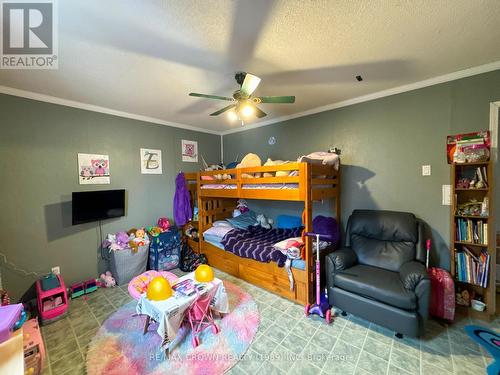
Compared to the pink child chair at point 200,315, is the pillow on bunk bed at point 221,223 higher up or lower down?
higher up

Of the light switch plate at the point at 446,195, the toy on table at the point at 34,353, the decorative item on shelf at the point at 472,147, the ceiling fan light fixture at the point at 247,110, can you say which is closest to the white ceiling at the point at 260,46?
the ceiling fan light fixture at the point at 247,110

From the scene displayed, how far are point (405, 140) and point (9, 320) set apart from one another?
3.67 meters

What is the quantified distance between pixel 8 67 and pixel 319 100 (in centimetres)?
338

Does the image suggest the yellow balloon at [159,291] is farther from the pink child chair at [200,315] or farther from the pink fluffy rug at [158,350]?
the pink fluffy rug at [158,350]

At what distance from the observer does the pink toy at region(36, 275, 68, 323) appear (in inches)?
86.2

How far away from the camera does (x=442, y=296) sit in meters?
2.02

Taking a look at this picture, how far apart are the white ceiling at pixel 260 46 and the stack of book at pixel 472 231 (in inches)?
61.8

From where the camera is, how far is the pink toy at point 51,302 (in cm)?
219

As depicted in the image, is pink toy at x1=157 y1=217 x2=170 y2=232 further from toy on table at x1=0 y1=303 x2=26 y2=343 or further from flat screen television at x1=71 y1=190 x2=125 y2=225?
toy on table at x1=0 y1=303 x2=26 y2=343

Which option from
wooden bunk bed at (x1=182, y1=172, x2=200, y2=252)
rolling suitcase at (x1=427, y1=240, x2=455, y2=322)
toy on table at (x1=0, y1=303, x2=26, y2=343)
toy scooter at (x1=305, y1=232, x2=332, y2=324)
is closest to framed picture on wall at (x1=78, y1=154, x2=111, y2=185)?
wooden bunk bed at (x1=182, y1=172, x2=200, y2=252)

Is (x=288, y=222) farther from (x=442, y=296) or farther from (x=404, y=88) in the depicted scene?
(x=404, y=88)

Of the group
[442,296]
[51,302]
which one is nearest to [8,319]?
[51,302]

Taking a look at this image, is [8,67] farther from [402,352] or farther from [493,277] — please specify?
[493,277]

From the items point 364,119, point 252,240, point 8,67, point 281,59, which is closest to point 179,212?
point 252,240
